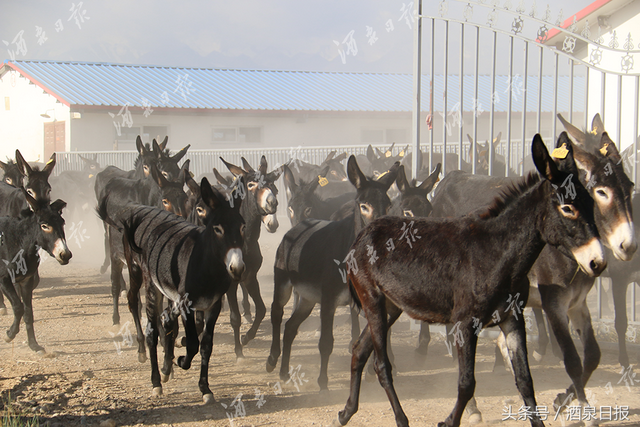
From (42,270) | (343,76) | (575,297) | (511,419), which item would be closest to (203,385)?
(511,419)

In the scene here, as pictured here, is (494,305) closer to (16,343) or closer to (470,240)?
(470,240)

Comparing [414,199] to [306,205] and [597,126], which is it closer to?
[597,126]

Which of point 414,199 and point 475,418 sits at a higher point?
point 414,199

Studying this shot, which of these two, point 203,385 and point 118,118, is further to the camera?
point 118,118

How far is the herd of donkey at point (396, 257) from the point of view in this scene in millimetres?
3658

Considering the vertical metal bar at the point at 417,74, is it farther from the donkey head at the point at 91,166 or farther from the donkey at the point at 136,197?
the donkey head at the point at 91,166

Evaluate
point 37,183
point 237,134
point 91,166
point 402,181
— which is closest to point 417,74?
point 402,181

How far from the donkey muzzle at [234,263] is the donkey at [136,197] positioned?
248 cm

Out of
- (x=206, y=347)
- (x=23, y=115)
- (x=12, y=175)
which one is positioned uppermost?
(x=23, y=115)

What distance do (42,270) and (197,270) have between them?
33.4 feet

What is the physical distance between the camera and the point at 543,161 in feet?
11.5

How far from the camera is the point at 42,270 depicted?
13.6 m

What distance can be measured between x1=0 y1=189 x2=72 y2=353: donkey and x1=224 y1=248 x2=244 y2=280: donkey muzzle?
3.05 meters

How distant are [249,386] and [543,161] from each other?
3.74 meters
